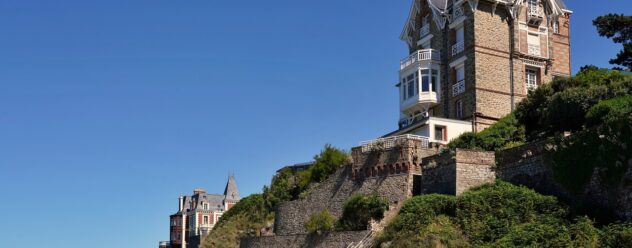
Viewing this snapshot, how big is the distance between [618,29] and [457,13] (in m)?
9.14

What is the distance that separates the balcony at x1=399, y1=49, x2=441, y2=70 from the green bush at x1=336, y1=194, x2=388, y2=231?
13.2 metres

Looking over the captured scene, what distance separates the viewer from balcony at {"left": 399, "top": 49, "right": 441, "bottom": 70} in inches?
1988

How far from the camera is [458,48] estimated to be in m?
49.7

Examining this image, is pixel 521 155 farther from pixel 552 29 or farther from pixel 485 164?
pixel 552 29

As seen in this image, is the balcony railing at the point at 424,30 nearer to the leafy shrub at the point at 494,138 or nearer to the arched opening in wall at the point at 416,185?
the leafy shrub at the point at 494,138

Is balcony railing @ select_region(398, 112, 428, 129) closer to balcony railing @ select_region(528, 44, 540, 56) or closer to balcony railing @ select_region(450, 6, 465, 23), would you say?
balcony railing @ select_region(450, 6, 465, 23)

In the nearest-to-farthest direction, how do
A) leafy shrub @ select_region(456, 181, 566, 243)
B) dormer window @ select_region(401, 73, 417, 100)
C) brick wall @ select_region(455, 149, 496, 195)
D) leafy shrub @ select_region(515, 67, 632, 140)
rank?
1. leafy shrub @ select_region(456, 181, 566, 243)
2. brick wall @ select_region(455, 149, 496, 195)
3. leafy shrub @ select_region(515, 67, 632, 140)
4. dormer window @ select_region(401, 73, 417, 100)

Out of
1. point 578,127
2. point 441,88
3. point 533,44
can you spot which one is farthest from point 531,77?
point 578,127

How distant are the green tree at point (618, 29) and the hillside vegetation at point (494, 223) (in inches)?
658

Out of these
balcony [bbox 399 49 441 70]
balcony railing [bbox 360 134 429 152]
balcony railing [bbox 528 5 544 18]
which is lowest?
balcony railing [bbox 360 134 429 152]

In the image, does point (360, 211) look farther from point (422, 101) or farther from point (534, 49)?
point (534, 49)

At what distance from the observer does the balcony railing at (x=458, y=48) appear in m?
49.4

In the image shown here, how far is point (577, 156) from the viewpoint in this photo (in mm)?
32500

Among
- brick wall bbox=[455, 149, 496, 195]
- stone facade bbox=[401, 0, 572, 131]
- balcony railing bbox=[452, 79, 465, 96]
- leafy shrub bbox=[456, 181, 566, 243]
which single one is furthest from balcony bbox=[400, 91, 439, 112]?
leafy shrub bbox=[456, 181, 566, 243]
